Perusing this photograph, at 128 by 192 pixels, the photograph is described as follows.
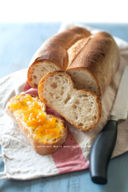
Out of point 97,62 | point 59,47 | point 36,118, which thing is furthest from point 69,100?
point 59,47

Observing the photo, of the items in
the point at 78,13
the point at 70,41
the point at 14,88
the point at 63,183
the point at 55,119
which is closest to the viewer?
the point at 63,183

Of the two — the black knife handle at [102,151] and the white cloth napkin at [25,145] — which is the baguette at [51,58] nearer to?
the white cloth napkin at [25,145]

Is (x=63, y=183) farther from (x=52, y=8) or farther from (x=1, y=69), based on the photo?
(x=52, y=8)

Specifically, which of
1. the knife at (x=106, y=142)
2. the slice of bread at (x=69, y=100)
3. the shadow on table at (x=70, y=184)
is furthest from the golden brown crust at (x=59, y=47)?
the shadow on table at (x=70, y=184)

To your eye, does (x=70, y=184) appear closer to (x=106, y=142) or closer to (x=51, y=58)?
(x=106, y=142)

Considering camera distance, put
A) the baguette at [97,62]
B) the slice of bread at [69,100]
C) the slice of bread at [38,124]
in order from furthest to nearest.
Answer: the baguette at [97,62], the slice of bread at [69,100], the slice of bread at [38,124]

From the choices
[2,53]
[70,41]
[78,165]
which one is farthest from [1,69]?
[78,165]
